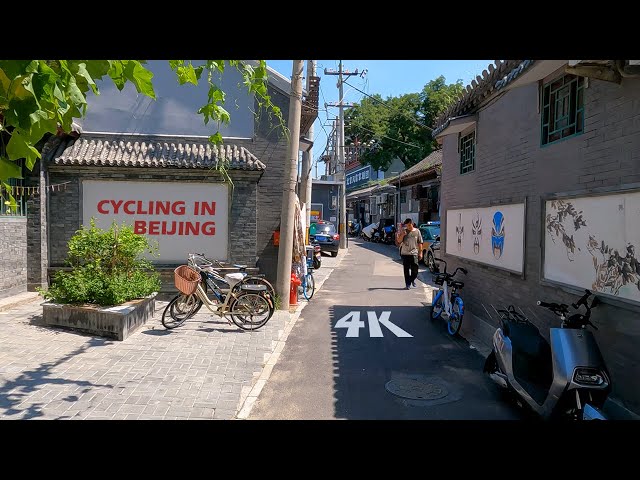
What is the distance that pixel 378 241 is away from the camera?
32688 mm

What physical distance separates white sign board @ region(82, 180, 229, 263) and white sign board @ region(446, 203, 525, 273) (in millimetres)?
4970

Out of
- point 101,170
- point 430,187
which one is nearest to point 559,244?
point 101,170

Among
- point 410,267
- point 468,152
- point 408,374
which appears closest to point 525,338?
point 408,374

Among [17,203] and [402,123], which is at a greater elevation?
[402,123]

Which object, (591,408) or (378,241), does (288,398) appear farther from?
(378,241)

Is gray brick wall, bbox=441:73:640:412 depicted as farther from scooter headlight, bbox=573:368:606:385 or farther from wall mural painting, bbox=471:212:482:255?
scooter headlight, bbox=573:368:606:385

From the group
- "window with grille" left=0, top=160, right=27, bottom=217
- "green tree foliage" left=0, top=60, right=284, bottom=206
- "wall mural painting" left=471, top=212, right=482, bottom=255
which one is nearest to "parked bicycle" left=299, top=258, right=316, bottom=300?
"wall mural painting" left=471, top=212, right=482, bottom=255

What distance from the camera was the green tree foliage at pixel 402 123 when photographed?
113 feet

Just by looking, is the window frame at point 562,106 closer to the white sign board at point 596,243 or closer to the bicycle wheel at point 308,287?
the white sign board at point 596,243

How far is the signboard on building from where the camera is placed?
2063 inches

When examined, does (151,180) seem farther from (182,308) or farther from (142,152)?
(182,308)

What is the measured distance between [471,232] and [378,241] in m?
24.2

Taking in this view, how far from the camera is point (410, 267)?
12.7m

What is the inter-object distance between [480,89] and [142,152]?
281 inches
